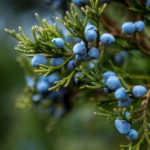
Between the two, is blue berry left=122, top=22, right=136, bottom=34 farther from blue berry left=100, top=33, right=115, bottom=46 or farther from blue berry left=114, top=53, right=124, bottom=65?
blue berry left=114, top=53, right=124, bottom=65

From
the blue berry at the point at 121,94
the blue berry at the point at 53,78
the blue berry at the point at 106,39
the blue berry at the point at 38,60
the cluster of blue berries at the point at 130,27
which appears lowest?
the blue berry at the point at 121,94

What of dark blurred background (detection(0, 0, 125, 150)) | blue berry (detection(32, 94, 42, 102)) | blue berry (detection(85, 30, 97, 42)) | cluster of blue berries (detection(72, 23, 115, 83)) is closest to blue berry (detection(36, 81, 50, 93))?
blue berry (detection(32, 94, 42, 102))

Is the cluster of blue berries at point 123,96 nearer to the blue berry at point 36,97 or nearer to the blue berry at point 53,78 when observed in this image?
the blue berry at point 53,78

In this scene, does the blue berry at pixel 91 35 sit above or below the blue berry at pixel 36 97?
above

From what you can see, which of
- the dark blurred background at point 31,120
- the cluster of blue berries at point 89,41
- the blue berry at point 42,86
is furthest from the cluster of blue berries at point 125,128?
the blue berry at point 42,86

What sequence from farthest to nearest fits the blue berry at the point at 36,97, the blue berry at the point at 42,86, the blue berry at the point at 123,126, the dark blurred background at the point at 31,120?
the dark blurred background at the point at 31,120
the blue berry at the point at 36,97
the blue berry at the point at 42,86
the blue berry at the point at 123,126

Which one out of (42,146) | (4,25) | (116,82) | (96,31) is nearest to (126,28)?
(96,31)
